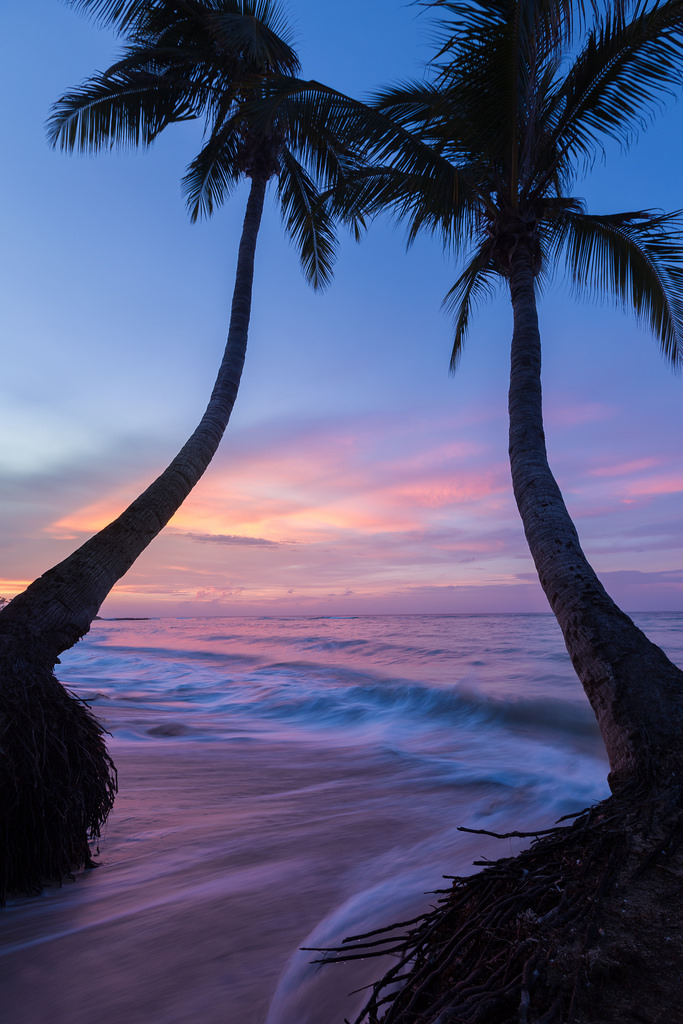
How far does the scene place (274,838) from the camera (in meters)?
3.96

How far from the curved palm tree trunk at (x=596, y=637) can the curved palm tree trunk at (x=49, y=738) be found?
8.79 ft

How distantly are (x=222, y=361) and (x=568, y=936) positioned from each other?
18.8ft

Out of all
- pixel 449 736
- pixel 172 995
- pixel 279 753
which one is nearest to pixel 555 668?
pixel 449 736

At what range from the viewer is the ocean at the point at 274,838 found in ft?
7.52

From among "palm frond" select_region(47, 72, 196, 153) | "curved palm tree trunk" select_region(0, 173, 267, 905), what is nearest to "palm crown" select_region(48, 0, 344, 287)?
"palm frond" select_region(47, 72, 196, 153)

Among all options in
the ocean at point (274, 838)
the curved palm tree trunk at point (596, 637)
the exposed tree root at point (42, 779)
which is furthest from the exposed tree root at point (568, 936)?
the exposed tree root at point (42, 779)

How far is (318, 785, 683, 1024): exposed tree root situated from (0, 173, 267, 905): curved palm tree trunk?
1.90 m

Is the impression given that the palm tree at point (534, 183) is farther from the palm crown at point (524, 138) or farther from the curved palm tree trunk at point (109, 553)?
the curved palm tree trunk at point (109, 553)

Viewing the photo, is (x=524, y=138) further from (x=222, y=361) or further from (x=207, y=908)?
(x=207, y=908)

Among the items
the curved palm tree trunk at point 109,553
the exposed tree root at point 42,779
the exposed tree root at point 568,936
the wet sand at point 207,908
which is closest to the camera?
the exposed tree root at point 568,936

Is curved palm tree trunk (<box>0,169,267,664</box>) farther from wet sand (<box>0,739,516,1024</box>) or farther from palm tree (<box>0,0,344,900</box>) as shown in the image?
wet sand (<box>0,739,516,1024</box>)

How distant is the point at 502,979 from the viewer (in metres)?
1.41

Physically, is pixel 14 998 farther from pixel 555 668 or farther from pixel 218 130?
pixel 555 668

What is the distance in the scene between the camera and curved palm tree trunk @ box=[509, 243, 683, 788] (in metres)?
2.29
